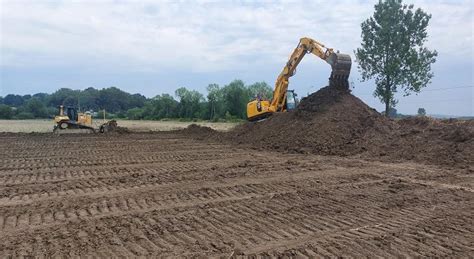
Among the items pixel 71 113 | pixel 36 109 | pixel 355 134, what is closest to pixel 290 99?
pixel 355 134

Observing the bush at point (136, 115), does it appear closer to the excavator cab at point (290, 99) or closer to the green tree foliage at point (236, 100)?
the green tree foliage at point (236, 100)

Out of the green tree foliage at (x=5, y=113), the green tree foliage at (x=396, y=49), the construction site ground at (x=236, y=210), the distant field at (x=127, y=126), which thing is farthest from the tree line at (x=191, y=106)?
the construction site ground at (x=236, y=210)

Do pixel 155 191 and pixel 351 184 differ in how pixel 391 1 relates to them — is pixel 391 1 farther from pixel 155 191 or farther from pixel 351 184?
pixel 155 191

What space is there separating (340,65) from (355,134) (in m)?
3.56

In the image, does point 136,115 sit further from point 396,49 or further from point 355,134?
point 355,134

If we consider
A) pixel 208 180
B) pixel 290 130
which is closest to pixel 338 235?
pixel 208 180

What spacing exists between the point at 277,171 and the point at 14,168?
6.74m

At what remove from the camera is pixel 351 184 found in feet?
26.5

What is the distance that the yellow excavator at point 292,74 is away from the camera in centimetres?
1673

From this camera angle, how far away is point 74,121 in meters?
24.8

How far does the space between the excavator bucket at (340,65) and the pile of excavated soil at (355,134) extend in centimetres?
63

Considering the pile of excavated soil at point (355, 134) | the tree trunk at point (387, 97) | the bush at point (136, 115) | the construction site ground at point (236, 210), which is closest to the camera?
the construction site ground at point (236, 210)

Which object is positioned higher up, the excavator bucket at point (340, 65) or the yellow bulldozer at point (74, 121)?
the excavator bucket at point (340, 65)

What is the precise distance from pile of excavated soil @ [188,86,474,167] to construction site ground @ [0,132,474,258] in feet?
5.10
